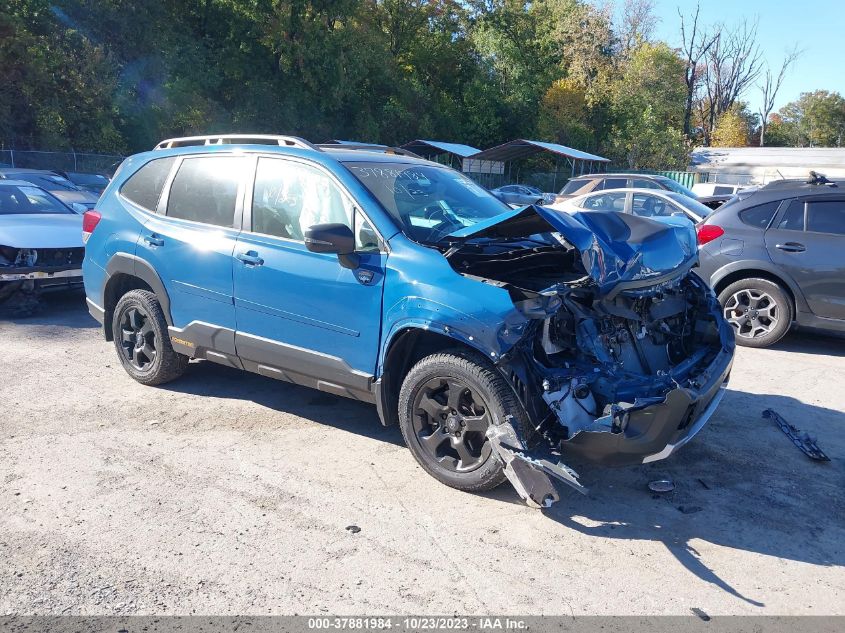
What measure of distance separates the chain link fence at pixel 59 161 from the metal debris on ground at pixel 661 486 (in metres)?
22.9

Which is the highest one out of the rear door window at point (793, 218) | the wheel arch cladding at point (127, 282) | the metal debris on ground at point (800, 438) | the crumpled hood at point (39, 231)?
the rear door window at point (793, 218)

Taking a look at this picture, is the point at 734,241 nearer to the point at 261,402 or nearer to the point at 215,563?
the point at 261,402

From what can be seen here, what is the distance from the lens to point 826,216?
6934mm

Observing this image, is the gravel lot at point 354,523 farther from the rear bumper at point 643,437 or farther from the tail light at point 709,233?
the tail light at point 709,233

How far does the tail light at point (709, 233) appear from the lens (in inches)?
294

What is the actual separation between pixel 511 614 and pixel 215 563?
143cm

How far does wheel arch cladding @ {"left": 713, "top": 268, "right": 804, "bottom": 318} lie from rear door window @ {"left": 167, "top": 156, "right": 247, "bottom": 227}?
532 centimetres

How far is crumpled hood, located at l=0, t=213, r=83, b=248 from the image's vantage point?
25.6 ft

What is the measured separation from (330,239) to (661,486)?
7.99 ft

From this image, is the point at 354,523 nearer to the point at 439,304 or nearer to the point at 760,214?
the point at 439,304

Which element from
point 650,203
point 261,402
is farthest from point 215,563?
point 650,203

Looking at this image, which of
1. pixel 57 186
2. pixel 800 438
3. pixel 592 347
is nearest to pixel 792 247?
pixel 800 438

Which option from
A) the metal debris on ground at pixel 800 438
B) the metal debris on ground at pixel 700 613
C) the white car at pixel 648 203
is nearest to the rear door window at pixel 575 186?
the white car at pixel 648 203

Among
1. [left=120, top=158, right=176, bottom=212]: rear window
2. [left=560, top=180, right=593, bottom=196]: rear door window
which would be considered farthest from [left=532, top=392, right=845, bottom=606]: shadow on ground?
[left=560, top=180, right=593, bottom=196]: rear door window
